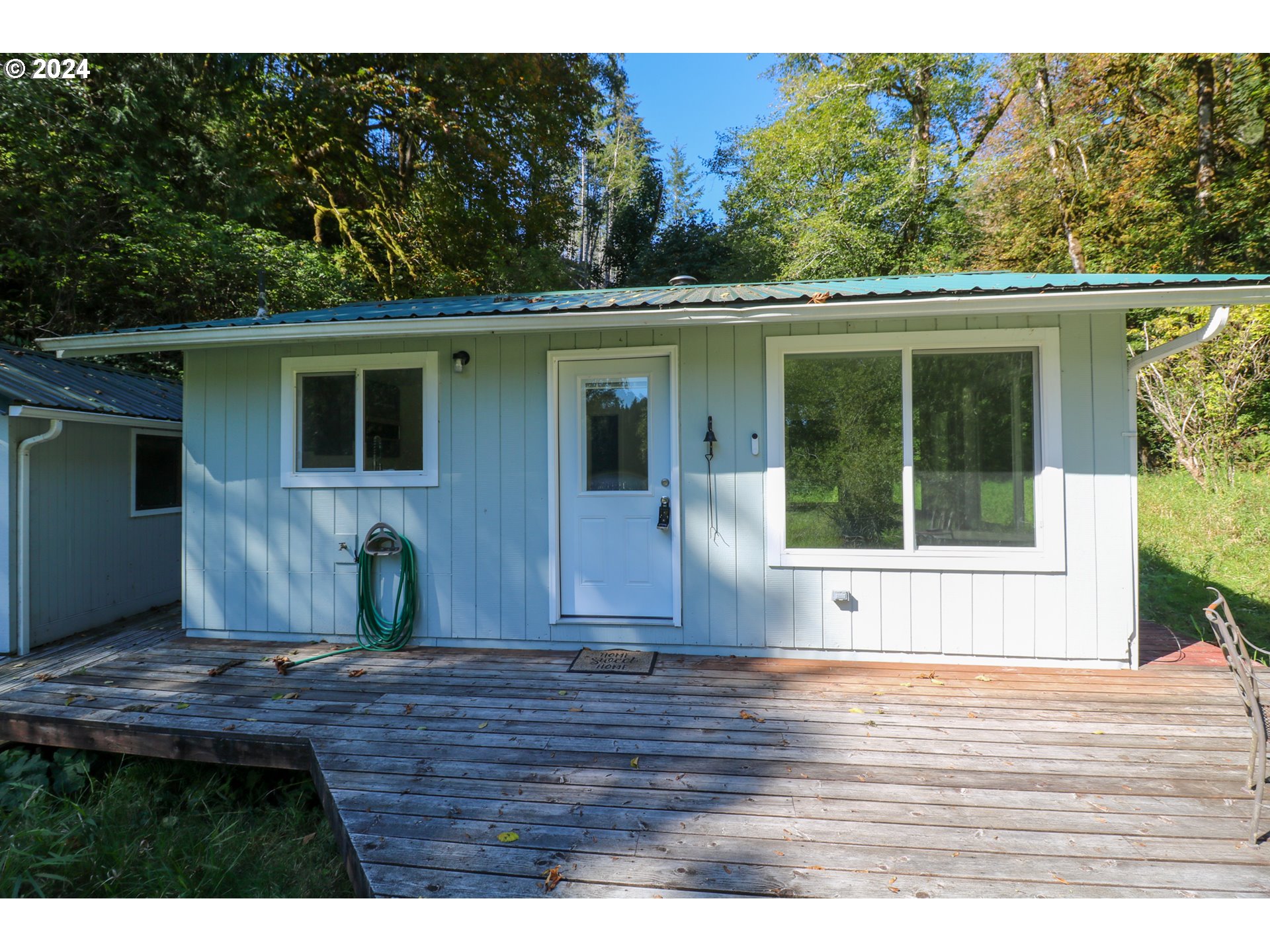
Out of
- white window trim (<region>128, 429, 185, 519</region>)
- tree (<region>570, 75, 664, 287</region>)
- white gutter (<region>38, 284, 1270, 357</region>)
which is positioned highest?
tree (<region>570, 75, 664, 287</region>)

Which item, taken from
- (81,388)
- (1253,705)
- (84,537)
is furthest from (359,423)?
(1253,705)

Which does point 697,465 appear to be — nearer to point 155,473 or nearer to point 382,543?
point 382,543

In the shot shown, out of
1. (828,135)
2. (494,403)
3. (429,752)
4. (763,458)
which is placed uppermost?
(828,135)

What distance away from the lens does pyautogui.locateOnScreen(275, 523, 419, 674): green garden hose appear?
3984 millimetres

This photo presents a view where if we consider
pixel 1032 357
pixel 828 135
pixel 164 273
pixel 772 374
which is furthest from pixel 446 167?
pixel 1032 357

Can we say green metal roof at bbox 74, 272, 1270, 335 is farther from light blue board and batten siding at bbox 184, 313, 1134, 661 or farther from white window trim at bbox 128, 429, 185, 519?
white window trim at bbox 128, 429, 185, 519

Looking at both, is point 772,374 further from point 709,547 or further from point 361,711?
point 361,711

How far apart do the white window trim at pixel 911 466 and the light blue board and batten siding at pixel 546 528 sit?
0.06m

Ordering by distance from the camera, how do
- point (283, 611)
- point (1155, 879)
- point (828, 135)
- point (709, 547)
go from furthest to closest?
point (828, 135), point (283, 611), point (709, 547), point (1155, 879)

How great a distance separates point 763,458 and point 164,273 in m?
8.49

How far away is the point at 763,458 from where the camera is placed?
12.1 feet

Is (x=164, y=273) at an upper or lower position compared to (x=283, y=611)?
upper

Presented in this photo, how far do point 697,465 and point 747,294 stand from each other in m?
1.16

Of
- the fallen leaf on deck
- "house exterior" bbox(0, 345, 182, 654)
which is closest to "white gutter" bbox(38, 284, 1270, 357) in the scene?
"house exterior" bbox(0, 345, 182, 654)
